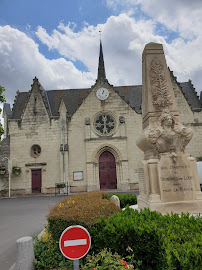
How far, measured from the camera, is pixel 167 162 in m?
5.01

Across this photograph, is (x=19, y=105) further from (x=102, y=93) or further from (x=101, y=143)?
(x=101, y=143)

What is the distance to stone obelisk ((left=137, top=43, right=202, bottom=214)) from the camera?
4.87 metres

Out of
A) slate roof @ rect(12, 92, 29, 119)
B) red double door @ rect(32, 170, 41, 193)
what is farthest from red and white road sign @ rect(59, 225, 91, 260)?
slate roof @ rect(12, 92, 29, 119)

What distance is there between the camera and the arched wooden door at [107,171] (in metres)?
19.4

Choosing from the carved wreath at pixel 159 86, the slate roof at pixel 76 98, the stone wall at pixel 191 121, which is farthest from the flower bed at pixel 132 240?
the slate roof at pixel 76 98

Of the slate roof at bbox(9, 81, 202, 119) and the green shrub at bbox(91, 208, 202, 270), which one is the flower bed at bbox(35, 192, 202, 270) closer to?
the green shrub at bbox(91, 208, 202, 270)

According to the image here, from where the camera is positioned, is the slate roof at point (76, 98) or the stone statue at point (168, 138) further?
the slate roof at point (76, 98)

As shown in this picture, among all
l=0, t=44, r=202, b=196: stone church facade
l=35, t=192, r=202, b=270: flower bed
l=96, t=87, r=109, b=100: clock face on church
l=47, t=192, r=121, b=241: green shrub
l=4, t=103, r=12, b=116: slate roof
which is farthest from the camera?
l=4, t=103, r=12, b=116: slate roof

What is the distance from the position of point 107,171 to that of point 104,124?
483 centimetres

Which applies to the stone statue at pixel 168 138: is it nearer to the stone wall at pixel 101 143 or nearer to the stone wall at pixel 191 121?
the stone wall at pixel 101 143

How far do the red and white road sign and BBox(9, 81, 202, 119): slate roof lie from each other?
770 inches

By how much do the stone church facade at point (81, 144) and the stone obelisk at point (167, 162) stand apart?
1367 centimetres

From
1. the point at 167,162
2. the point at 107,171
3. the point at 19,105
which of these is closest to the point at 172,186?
the point at 167,162

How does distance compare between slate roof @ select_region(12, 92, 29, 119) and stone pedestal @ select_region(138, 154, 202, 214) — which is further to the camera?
slate roof @ select_region(12, 92, 29, 119)
